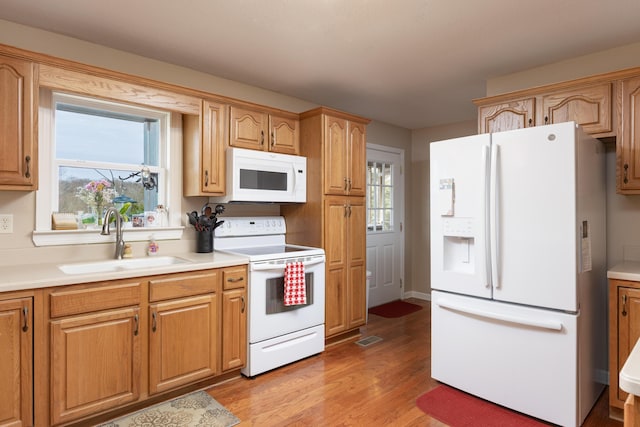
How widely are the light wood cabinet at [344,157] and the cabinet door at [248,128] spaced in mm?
554

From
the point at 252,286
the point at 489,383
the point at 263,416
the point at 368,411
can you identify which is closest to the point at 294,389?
the point at 263,416

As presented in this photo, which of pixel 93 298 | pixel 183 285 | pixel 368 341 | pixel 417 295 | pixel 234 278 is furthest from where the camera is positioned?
pixel 417 295

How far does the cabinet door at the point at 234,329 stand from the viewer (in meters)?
2.65

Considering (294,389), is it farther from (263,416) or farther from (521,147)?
(521,147)

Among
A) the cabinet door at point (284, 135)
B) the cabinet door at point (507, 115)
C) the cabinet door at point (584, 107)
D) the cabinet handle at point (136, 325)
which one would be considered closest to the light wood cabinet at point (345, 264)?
the cabinet door at point (284, 135)

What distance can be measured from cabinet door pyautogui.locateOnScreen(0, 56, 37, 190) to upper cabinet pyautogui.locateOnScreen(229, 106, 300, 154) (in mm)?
1303

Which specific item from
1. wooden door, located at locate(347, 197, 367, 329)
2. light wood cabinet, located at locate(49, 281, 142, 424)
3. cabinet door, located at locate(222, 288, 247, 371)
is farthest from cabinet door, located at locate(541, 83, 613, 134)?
light wood cabinet, located at locate(49, 281, 142, 424)

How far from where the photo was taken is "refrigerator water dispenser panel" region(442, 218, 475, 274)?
2461 mm

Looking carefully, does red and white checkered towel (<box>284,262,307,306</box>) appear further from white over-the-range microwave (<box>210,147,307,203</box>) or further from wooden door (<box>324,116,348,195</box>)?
wooden door (<box>324,116,348,195</box>)

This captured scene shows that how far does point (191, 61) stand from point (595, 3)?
8.80 feet

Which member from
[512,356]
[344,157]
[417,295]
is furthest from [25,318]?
[417,295]

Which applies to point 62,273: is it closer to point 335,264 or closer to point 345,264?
point 335,264

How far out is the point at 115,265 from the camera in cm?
262

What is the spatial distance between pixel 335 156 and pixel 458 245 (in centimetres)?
139
